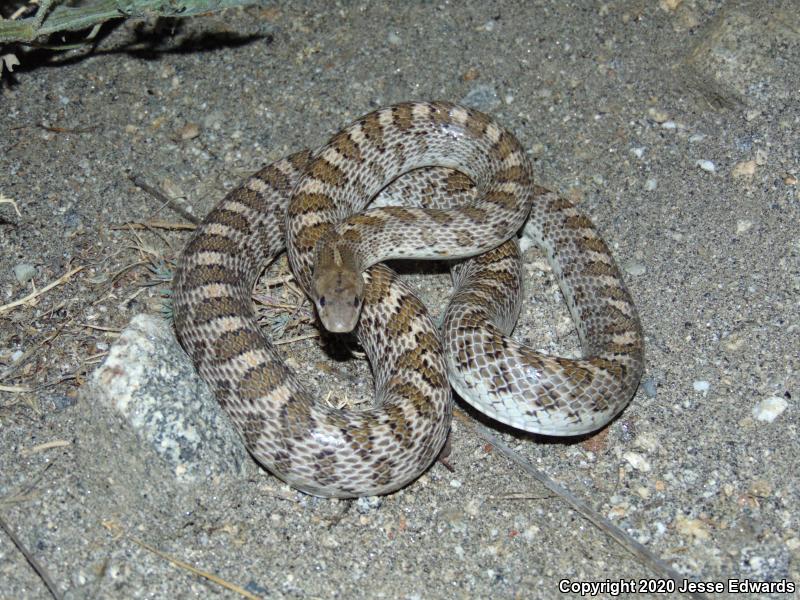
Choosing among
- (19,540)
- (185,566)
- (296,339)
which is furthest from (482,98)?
(19,540)

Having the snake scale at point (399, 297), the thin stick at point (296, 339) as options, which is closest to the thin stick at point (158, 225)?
the snake scale at point (399, 297)

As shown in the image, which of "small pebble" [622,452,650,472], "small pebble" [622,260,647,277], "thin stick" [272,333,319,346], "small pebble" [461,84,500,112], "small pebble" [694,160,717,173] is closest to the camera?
"small pebble" [622,452,650,472]

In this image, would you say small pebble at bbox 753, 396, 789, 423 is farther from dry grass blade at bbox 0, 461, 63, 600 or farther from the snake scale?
dry grass blade at bbox 0, 461, 63, 600

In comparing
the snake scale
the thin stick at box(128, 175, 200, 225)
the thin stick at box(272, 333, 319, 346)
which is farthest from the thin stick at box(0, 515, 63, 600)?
the thin stick at box(128, 175, 200, 225)

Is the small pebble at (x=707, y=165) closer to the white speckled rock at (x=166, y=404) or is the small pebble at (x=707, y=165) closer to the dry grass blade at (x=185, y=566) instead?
the white speckled rock at (x=166, y=404)

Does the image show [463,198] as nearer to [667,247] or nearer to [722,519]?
[667,247]

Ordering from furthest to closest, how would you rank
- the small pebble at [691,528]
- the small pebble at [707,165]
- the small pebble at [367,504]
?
the small pebble at [707,165] → the small pebble at [367,504] → the small pebble at [691,528]
